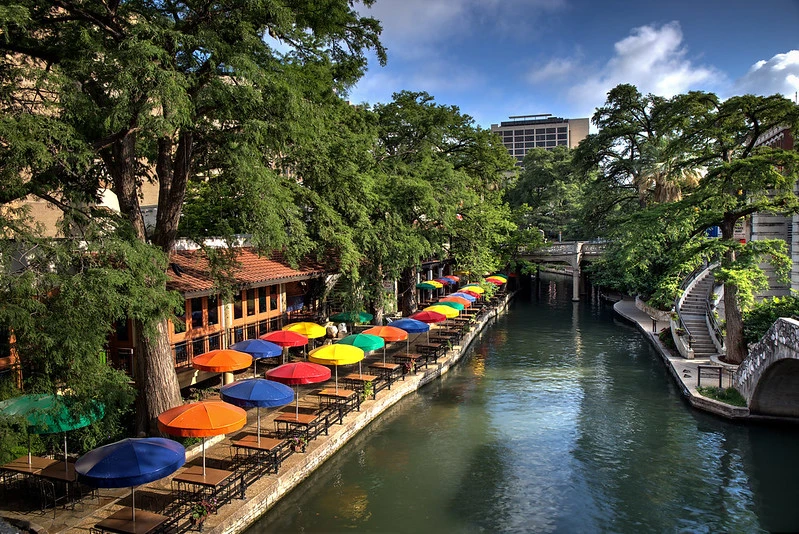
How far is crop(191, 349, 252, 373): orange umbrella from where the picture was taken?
58.8 feet

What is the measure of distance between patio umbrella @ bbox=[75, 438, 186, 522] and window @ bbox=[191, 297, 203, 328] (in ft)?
31.8

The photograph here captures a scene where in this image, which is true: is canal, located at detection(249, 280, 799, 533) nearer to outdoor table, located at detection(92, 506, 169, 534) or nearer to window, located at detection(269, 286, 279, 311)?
outdoor table, located at detection(92, 506, 169, 534)

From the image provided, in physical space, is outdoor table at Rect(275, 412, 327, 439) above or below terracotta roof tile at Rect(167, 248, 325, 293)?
below

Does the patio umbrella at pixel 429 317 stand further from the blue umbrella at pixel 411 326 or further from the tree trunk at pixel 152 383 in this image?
the tree trunk at pixel 152 383

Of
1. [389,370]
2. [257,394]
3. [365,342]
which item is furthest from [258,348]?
[389,370]

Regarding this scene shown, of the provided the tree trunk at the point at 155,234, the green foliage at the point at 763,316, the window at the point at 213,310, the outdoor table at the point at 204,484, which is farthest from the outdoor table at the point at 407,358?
the green foliage at the point at 763,316

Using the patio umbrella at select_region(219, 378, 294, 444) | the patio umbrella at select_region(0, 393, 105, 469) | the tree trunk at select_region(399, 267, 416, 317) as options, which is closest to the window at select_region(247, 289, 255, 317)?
the patio umbrella at select_region(219, 378, 294, 444)

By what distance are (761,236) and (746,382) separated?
604 inches

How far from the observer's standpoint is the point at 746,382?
69.6 feet

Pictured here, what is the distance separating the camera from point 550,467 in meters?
17.0

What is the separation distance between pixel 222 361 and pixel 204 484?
5.54m

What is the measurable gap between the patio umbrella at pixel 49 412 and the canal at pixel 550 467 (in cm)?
453

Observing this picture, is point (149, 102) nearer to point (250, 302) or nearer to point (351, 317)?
point (250, 302)

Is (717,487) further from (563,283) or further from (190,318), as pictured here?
(563,283)
